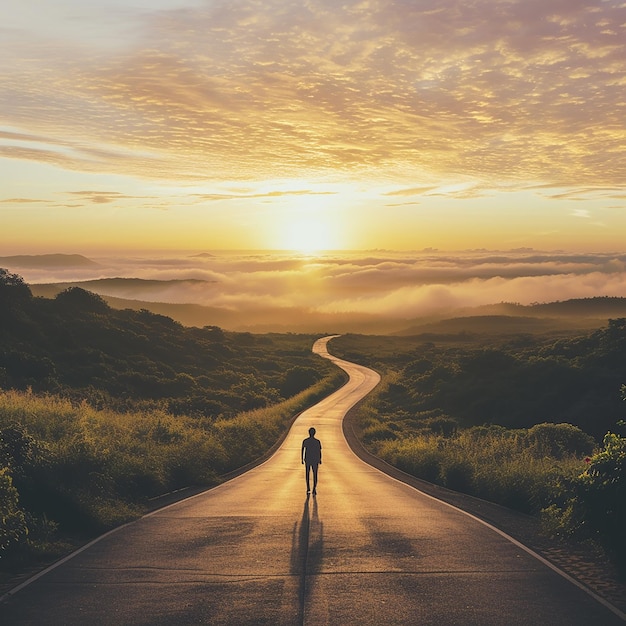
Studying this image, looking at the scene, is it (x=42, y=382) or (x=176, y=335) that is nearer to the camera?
(x=42, y=382)

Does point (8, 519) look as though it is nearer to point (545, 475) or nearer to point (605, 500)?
point (605, 500)

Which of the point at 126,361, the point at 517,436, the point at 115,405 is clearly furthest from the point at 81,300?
the point at 517,436

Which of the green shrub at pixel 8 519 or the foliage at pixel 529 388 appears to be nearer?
the green shrub at pixel 8 519

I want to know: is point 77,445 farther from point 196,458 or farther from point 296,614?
point 296,614

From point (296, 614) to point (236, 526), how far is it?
780 cm

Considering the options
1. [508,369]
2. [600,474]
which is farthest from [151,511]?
[508,369]

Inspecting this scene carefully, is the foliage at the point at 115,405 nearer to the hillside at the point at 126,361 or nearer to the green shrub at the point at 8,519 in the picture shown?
the green shrub at the point at 8,519

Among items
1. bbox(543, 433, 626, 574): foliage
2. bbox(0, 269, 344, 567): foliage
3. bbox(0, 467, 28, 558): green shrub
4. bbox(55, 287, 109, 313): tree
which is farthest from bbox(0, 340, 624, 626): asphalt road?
bbox(55, 287, 109, 313): tree

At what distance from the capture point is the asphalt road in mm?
10711

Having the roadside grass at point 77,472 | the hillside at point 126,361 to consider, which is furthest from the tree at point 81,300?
the roadside grass at point 77,472

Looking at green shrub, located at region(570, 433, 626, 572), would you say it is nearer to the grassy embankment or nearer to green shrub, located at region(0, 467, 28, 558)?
the grassy embankment

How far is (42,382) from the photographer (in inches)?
2522

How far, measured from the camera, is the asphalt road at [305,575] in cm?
1071

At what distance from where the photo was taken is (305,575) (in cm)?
1296
